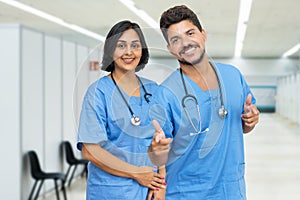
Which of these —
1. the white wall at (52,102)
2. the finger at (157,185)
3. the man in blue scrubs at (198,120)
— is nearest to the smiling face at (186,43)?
the man in blue scrubs at (198,120)

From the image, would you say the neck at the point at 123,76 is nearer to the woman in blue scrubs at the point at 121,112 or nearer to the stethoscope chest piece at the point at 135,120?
the woman in blue scrubs at the point at 121,112

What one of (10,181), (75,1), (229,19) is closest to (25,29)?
(10,181)

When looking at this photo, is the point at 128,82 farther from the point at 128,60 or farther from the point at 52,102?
the point at 52,102

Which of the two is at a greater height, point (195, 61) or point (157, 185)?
point (195, 61)

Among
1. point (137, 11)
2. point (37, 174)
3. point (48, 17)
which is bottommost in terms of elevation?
point (37, 174)

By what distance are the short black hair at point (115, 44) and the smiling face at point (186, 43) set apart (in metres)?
0.09

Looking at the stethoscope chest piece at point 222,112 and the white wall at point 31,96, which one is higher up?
the white wall at point 31,96

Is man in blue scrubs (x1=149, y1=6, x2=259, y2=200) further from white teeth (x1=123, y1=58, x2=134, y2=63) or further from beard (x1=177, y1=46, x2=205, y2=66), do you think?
white teeth (x1=123, y1=58, x2=134, y2=63)

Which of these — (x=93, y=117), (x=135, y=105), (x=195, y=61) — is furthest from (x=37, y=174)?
(x=195, y=61)

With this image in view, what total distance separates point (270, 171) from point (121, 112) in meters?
7.43

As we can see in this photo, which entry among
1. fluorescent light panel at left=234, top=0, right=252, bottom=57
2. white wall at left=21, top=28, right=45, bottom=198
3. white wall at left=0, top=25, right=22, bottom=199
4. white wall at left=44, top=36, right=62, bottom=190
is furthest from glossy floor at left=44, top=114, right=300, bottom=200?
fluorescent light panel at left=234, top=0, right=252, bottom=57

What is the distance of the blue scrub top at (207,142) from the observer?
5.29 feet

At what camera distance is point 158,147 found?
156 centimetres

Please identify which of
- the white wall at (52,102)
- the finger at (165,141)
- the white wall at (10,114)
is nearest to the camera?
the finger at (165,141)
